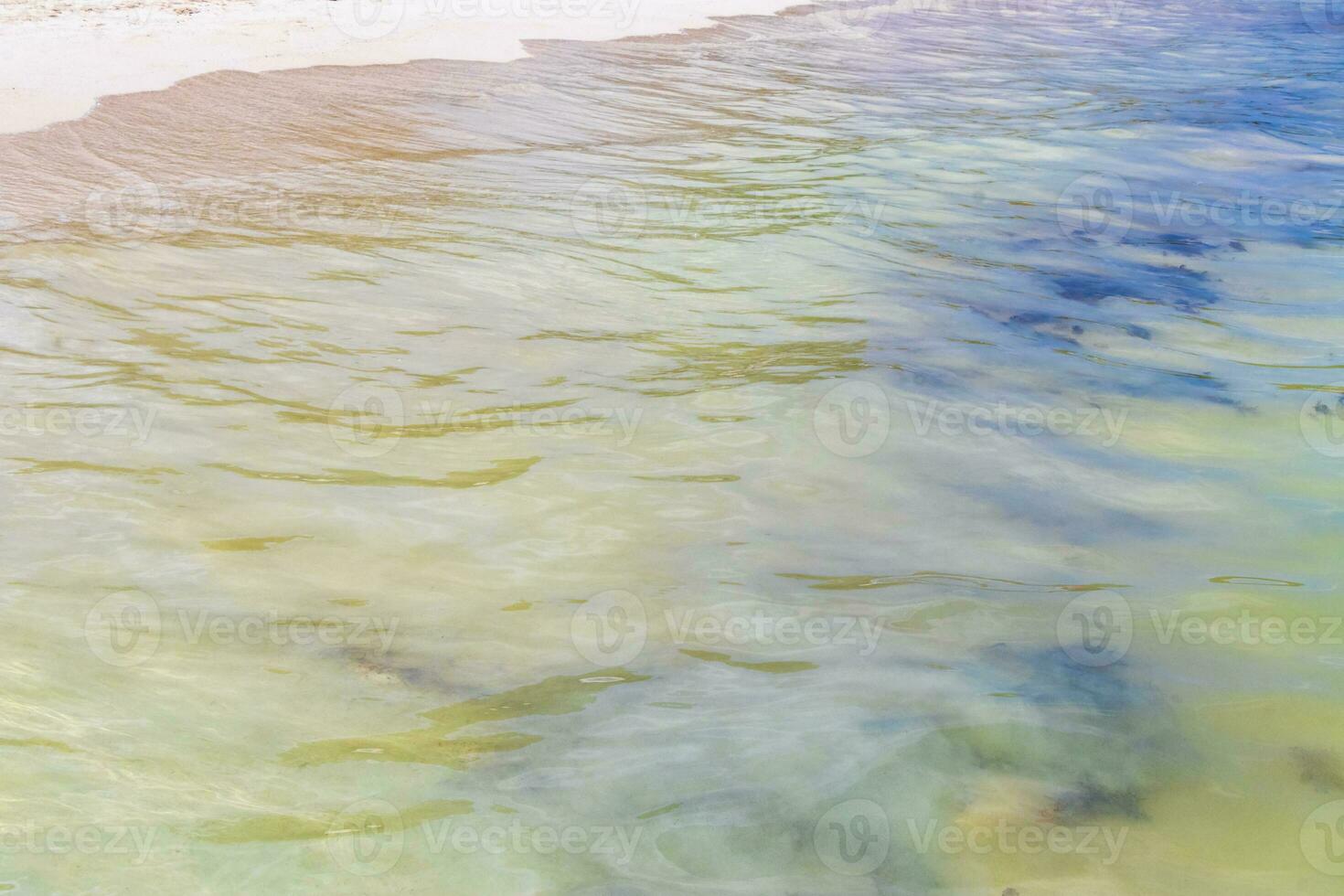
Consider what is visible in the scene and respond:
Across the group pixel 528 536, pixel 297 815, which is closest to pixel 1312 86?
pixel 528 536

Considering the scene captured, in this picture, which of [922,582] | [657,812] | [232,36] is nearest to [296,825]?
[657,812]

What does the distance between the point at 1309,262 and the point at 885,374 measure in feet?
12.5

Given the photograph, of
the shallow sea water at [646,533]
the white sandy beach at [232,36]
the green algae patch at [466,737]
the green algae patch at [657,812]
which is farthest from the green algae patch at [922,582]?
the white sandy beach at [232,36]

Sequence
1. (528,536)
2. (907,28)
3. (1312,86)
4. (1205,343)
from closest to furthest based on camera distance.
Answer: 1. (528,536)
2. (1205,343)
3. (1312,86)
4. (907,28)

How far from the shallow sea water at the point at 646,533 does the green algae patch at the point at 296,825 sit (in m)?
0.01

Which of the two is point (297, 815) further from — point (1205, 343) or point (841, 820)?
point (1205, 343)

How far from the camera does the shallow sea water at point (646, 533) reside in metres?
2.50

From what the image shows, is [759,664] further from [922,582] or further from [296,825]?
[296,825]

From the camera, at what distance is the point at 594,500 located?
381 centimetres

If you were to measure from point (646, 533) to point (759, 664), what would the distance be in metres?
0.75

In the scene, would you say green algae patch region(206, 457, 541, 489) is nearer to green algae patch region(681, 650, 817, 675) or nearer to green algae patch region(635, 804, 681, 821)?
green algae patch region(681, 650, 817, 675)

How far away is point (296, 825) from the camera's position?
7.95ft

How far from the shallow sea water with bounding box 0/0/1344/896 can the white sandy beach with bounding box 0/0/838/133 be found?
5.21ft

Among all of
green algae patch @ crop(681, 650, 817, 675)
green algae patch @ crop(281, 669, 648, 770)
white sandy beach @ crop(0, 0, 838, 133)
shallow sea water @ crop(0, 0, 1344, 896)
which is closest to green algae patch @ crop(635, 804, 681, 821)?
shallow sea water @ crop(0, 0, 1344, 896)
